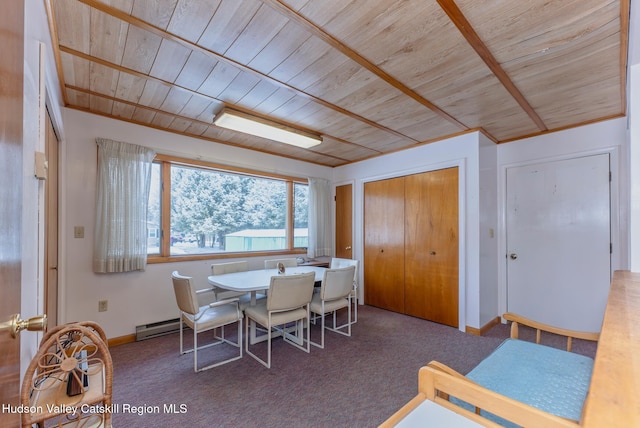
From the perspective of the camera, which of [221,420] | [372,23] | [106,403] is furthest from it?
[221,420]

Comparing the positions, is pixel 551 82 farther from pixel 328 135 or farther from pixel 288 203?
pixel 288 203

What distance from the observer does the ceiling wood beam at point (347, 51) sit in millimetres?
1448

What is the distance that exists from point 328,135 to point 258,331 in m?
2.49

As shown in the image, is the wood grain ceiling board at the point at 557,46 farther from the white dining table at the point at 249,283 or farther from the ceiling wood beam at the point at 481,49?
the white dining table at the point at 249,283

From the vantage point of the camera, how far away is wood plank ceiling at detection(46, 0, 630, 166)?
148 cm

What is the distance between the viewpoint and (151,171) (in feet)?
10.1

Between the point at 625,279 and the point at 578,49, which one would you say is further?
the point at 578,49

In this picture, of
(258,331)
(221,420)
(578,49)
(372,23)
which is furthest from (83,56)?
(578,49)

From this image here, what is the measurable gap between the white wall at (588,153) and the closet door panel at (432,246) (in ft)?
2.42

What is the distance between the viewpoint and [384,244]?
4.20 metres

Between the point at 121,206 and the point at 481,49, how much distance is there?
3.42 m

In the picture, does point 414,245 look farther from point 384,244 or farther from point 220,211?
point 220,211

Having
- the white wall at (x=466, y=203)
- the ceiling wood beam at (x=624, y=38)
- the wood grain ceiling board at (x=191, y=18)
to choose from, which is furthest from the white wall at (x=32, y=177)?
the white wall at (x=466, y=203)

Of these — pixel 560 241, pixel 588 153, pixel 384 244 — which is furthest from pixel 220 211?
pixel 588 153
